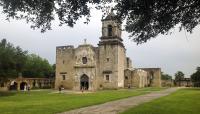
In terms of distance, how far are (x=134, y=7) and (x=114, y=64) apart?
40125 mm

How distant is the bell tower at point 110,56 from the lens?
2076 inches

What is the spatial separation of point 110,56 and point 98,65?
2607mm

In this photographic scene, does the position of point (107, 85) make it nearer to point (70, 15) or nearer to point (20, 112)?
point (20, 112)

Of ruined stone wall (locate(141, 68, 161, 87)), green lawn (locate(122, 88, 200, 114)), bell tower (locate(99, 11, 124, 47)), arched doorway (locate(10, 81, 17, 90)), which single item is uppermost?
bell tower (locate(99, 11, 124, 47))

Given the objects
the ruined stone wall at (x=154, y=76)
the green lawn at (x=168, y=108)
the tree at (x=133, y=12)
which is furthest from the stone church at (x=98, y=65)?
the tree at (x=133, y=12)

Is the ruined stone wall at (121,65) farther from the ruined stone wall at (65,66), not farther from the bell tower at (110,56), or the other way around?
the ruined stone wall at (65,66)

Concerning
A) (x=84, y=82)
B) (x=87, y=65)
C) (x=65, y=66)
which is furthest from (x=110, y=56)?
(x=65, y=66)

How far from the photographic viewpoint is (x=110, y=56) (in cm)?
5312

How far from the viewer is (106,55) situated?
53500mm

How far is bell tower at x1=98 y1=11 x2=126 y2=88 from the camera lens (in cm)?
5272

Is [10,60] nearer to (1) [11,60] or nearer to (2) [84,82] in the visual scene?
(1) [11,60]

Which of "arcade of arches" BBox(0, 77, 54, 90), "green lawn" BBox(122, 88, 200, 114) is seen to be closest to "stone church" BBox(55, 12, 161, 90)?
"arcade of arches" BBox(0, 77, 54, 90)

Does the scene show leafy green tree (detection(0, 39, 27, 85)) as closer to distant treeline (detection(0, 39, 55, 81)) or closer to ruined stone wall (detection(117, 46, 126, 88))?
distant treeline (detection(0, 39, 55, 81))

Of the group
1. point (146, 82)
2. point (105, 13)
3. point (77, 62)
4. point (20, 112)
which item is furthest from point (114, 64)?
point (105, 13)
